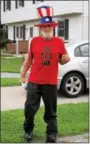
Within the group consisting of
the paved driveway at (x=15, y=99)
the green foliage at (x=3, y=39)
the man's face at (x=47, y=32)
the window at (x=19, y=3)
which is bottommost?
the paved driveway at (x=15, y=99)

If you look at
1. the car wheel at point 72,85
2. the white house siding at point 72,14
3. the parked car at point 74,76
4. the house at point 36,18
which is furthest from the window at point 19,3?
the car wheel at point 72,85

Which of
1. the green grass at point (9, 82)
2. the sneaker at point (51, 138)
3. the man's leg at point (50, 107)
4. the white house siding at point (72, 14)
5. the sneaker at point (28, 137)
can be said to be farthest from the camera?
the white house siding at point (72, 14)

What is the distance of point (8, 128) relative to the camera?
24.6 ft

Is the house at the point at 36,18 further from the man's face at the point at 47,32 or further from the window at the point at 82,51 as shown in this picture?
the man's face at the point at 47,32

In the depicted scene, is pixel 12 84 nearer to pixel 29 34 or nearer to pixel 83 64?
pixel 83 64

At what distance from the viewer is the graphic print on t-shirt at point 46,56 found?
6258 mm

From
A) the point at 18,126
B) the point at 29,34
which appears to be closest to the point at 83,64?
the point at 18,126

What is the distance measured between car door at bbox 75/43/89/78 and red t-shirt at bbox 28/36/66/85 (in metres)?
5.39

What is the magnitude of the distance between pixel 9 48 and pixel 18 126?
30.9m

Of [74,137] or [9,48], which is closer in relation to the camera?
[74,137]

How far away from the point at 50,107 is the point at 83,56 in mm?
5599

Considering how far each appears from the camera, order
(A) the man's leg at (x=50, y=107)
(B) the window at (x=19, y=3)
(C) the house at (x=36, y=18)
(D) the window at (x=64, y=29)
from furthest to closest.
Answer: (B) the window at (x=19, y=3), (D) the window at (x=64, y=29), (C) the house at (x=36, y=18), (A) the man's leg at (x=50, y=107)

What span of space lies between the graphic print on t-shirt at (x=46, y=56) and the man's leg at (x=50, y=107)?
334 mm

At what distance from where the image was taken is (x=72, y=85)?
1159 centimetres
